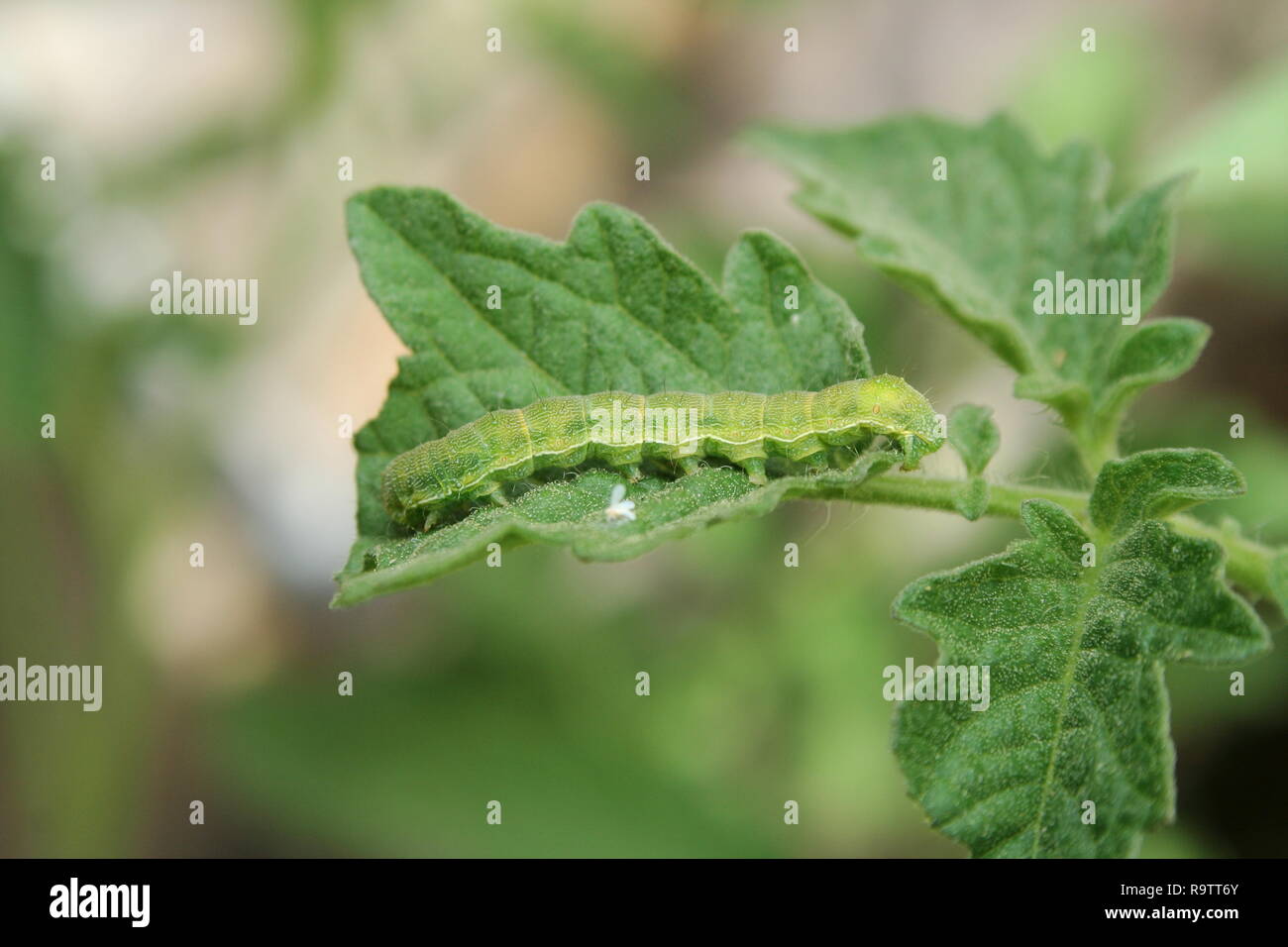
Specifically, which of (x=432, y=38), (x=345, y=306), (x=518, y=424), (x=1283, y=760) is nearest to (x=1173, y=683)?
(x=1283, y=760)

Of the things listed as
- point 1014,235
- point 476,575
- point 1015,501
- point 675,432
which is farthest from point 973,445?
point 476,575

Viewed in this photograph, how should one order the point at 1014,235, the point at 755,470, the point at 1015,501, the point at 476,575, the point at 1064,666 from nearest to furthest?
the point at 1064,666, the point at 1015,501, the point at 755,470, the point at 1014,235, the point at 476,575

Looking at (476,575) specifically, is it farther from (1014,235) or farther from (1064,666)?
(1064,666)

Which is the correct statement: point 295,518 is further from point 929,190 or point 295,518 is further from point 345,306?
point 929,190

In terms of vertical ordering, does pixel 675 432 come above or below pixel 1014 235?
below

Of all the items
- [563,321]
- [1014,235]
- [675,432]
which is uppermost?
[1014,235]

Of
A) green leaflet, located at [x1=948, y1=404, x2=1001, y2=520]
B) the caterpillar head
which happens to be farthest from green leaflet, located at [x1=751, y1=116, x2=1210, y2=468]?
the caterpillar head
